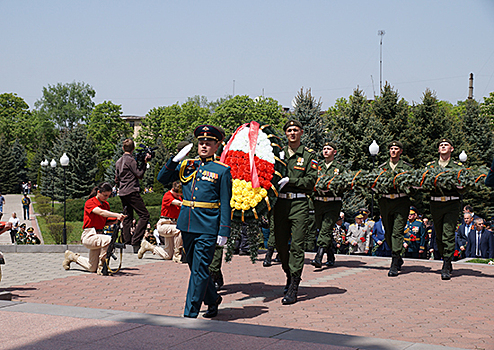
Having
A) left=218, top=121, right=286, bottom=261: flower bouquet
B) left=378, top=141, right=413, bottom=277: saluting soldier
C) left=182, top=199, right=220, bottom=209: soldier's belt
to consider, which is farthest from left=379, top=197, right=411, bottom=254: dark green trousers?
left=182, top=199, right=220, bottom=209: soldier's belt

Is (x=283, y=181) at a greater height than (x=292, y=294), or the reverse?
(x=283, y=181)

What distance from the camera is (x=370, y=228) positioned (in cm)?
1523

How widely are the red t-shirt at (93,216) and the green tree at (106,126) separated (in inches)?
2933

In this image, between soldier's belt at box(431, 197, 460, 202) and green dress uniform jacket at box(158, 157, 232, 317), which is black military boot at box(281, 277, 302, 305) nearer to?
green dress uniform jacket at box(158, 157, 232, 317)

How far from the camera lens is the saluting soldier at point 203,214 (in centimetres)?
637

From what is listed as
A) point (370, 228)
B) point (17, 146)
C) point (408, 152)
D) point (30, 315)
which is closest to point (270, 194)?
point (30, 315)

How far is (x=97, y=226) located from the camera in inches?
413

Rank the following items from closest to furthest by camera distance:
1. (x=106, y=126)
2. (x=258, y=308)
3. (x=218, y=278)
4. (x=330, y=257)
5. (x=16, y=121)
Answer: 1. (x=258, y=308)
2. (x=218, y=278)
3. (x=330, y=257)
4. (x=106, y=126)
5. (x=16, y=121)

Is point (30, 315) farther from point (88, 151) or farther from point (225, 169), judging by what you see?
point (88, 151)

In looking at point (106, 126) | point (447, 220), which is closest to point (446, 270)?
point (447, 220)

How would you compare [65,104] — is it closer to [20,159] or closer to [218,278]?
[20,159]

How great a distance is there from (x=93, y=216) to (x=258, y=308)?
4.34 m

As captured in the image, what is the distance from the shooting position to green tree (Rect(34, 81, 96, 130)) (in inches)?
3585

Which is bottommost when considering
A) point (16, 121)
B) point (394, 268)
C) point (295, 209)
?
point (394, 268)
